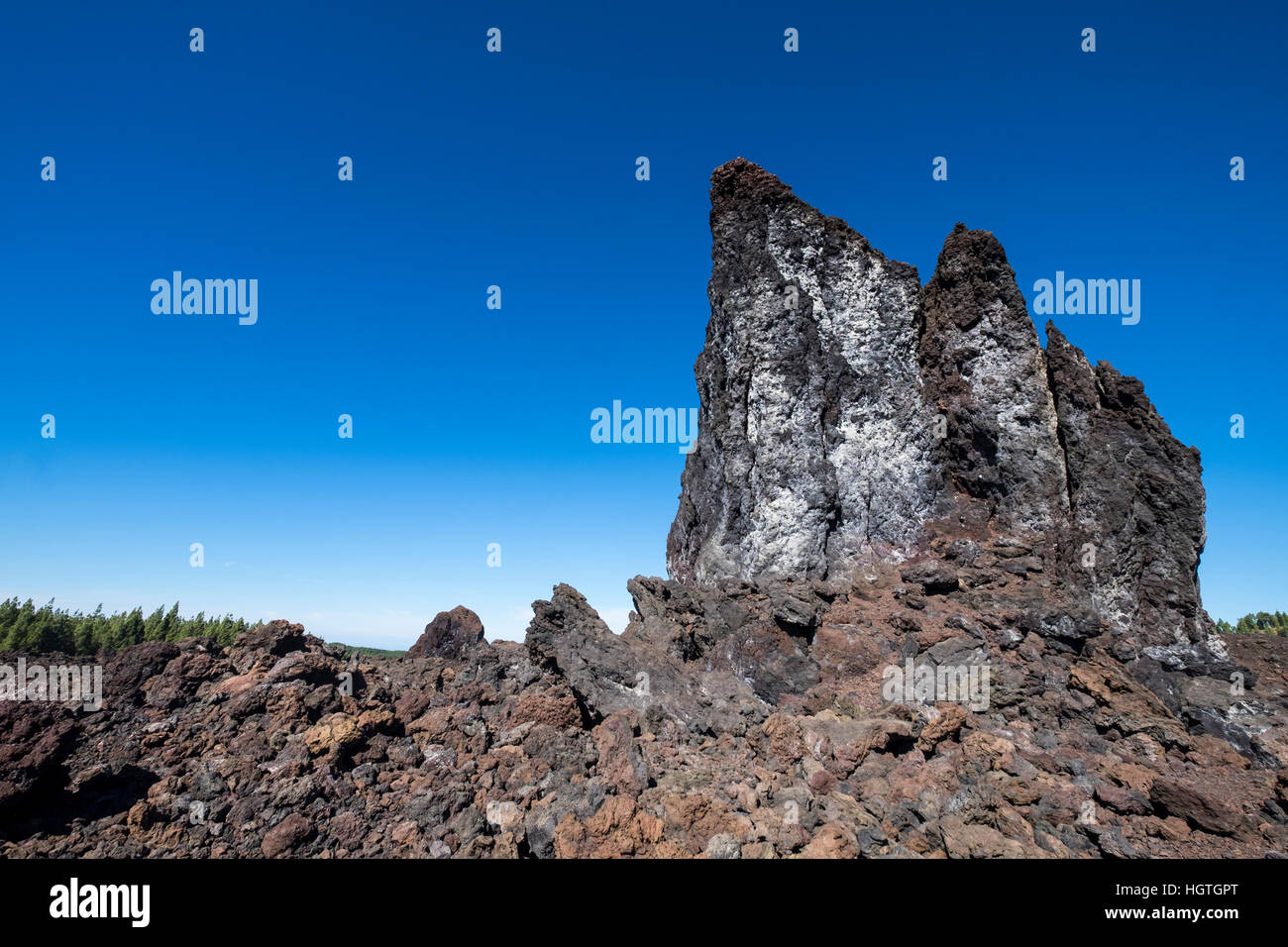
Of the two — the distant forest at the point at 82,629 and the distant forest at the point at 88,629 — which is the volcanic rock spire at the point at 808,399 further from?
the distant forest at the point at 82,629

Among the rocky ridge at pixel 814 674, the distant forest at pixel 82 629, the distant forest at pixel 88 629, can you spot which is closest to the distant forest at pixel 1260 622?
the distant forest at pixel 88 629

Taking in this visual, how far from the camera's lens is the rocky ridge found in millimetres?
10508

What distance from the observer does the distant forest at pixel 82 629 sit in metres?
31.4

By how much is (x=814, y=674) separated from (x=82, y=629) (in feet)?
144

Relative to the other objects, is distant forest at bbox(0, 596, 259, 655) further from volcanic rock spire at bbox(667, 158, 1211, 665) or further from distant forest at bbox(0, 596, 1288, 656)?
volcanic rock spire at bbox(667, 158, 1211, 665)

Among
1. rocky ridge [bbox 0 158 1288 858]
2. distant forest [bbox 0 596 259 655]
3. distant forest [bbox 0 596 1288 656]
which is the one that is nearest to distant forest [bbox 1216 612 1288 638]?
distant forest [bbox 0 596 1288 656]

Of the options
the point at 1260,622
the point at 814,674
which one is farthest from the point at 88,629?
the point at 1260,622

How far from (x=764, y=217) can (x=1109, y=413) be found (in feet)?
49.9

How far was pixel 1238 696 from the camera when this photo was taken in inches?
656

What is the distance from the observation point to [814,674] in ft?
57.9

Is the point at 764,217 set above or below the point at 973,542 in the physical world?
above

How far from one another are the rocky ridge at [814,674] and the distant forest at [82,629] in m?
22.5
